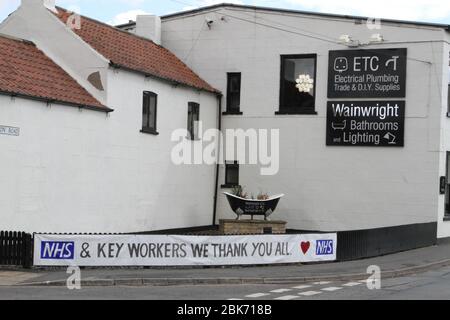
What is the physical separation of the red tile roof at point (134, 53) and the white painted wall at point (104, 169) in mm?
461

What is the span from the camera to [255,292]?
48.9 ft

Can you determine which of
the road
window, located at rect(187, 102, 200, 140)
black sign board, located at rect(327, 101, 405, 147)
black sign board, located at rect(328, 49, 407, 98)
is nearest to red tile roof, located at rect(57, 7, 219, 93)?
window, located at rect(187, 102, 200, 140)

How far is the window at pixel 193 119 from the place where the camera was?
27.9 m

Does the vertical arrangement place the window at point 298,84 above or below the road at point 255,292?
above

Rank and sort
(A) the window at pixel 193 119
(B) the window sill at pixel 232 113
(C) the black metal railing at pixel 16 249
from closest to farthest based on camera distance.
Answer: (C) the black metal railing at pixel 16 249 → (A) the window at pixel 193 119 → (B) the window sill at pixel 232 113

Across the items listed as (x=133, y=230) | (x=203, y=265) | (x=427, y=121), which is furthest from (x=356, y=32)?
(x=203, y=265)

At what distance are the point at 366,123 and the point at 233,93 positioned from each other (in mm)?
5858

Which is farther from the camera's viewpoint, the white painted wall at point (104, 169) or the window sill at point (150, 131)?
the window sill at point (150, 131)

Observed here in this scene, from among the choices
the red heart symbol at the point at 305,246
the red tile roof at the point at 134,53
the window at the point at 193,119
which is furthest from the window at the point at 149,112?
the red heart symbol at the point at 305,246

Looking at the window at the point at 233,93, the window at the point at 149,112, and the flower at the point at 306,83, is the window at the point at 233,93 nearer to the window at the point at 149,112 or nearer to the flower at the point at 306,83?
the flower at the point at 306,83

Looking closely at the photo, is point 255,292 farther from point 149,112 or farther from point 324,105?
point 324,105

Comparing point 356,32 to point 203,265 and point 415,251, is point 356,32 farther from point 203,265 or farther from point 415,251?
point 203,265
